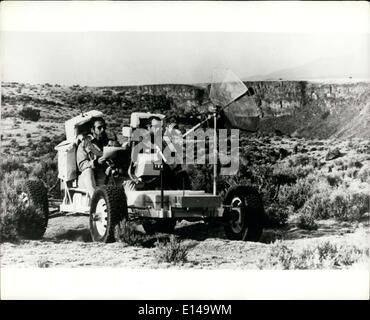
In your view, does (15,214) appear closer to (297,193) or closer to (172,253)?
(172,253)

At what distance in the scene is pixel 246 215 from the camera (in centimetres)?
706

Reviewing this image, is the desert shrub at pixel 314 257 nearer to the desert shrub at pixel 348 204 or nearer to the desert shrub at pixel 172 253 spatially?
the desert shrub at pixel 348 204

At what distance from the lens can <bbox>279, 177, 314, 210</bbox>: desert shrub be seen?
770 centimetres

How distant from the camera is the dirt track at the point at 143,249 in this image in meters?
6.94

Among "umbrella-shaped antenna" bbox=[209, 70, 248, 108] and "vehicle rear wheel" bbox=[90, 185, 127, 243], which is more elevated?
"umbrella-shaped antenna" bbox=[209, 70, 248, 108]

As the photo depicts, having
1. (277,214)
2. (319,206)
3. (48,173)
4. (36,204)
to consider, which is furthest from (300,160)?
(36,204)

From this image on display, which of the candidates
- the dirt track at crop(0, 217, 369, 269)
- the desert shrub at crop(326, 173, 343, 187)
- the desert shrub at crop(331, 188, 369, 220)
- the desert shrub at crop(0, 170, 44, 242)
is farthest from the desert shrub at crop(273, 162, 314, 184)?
the desert shrub at crop(0, 170, 44, 242)

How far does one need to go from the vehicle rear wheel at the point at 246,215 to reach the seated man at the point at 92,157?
1.61 metres

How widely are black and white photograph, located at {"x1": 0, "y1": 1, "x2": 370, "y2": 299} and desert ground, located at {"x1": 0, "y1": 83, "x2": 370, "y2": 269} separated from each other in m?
0.02

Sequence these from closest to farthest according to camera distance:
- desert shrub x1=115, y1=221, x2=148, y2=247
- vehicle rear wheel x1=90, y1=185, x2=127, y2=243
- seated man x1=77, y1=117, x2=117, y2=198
A: 1. vehicle rear wheel x1=90, y1=185, x2=127, y2=243
2. desert shrub x1=115, y1=221, x2=148, y2=247
3. seated man x1=77, y1=117, x2=117, y2=198

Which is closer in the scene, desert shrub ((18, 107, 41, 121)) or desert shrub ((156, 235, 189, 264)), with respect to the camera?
desert shrub ((156, 235, 189, 264))

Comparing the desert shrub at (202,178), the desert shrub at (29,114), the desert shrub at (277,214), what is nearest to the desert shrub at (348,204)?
the desert shrub at (277,214)

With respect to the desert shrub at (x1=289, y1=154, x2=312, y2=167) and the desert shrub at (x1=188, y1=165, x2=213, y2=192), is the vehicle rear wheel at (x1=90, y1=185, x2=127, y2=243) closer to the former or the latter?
the desert shrub at (x1=188, y1=165, x2=213, y2=192)

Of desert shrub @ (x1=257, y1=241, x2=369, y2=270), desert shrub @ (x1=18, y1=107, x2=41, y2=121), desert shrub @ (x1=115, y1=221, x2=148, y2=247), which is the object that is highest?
desert shrub @ (x1=18, y1=107, x2=41, y2=121)
